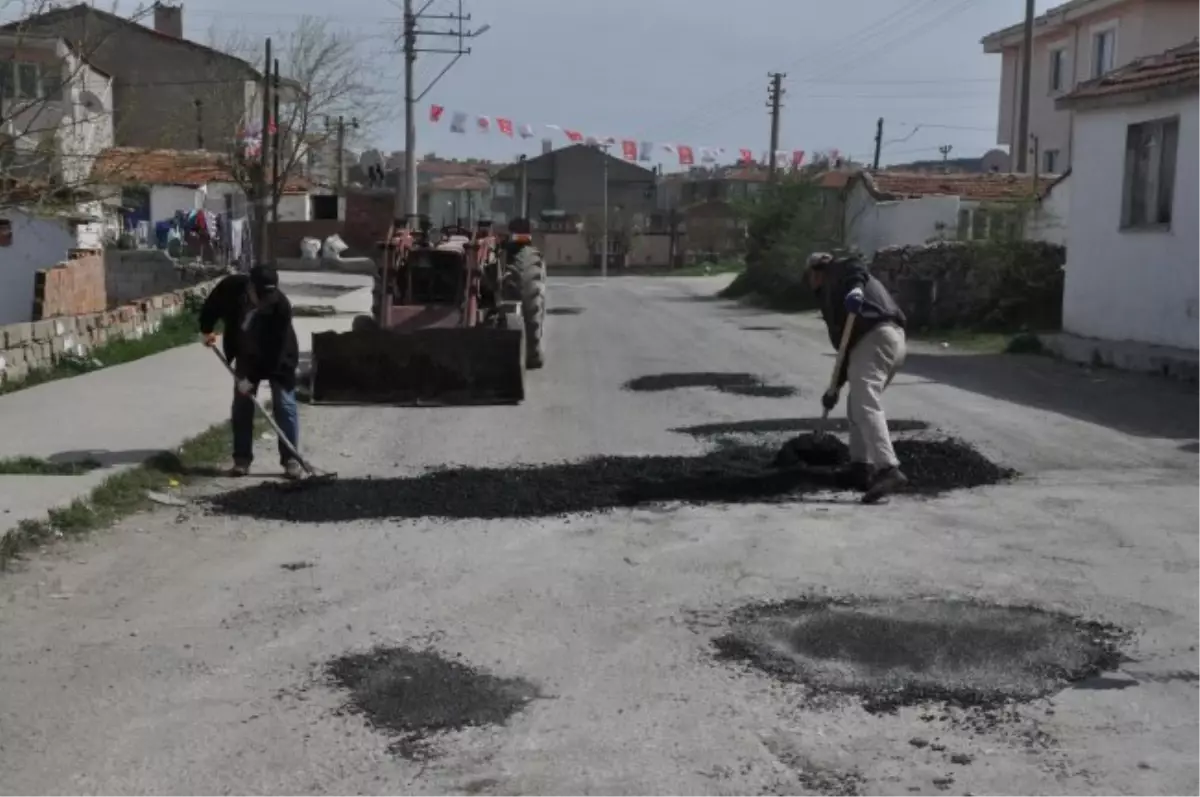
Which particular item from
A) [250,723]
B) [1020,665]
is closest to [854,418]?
[1020,665]

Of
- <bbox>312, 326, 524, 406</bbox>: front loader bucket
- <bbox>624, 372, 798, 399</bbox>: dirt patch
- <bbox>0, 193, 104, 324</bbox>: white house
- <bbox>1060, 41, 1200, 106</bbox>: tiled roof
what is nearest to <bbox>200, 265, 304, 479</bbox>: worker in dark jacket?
<bbox>312, 326, 524, 406</bbox>: front loader bucket

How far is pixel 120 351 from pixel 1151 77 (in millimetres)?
14765

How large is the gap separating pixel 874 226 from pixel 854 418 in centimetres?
3218

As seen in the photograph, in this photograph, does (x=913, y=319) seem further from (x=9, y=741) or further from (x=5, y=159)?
(x=9, y=741)

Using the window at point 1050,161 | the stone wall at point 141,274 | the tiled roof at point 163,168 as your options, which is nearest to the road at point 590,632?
the tiled roof at point 163,168

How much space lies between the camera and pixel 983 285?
25359mm

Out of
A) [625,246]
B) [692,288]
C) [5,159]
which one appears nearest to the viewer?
[5,159]

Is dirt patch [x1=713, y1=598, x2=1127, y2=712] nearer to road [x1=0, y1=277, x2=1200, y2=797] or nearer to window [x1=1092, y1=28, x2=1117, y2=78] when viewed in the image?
Result: road [x1=0, y1=277, x2=1200, y2=797]

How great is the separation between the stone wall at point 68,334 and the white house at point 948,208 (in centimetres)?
1567

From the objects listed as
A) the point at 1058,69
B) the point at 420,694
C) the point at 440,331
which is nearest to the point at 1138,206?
the point at 440,331

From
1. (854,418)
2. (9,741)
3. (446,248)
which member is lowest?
(9,741)

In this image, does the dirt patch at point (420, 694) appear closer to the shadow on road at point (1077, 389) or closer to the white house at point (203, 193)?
the shadow on road at point (1077, 389)

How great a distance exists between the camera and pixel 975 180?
128 feet

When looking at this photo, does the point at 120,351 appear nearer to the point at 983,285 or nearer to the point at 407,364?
the point at 407,364
